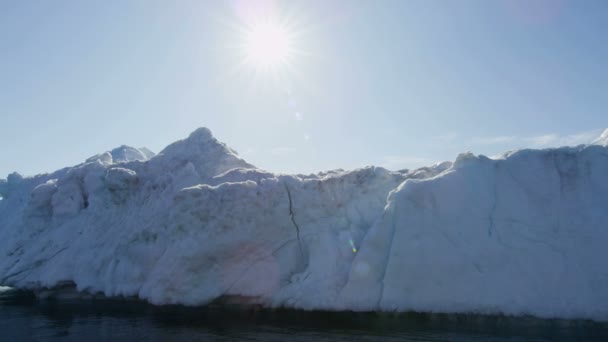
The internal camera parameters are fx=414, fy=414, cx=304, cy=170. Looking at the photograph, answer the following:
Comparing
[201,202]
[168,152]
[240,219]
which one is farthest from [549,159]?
[168,152]

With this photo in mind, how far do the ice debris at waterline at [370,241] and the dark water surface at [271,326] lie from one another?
1.80 feet

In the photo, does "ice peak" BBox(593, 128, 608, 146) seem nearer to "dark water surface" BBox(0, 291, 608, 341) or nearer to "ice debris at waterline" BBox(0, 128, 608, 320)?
"ice debris at waterline" BBox(0, 128, 608, 320)

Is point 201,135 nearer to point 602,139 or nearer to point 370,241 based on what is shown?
point 370,241

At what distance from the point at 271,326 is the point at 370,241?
521 cm

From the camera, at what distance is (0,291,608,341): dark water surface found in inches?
540

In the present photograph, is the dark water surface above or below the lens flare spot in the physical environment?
below

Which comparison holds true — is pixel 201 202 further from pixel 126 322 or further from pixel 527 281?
pixel 527 281

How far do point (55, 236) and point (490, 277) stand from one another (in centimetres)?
2500

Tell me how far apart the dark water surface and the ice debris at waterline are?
55 centimetres

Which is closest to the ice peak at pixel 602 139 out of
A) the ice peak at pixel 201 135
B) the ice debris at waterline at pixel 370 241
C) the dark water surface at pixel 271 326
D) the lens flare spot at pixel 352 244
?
the ice debris at waterline at pixel 370 241

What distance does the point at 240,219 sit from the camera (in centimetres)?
1933

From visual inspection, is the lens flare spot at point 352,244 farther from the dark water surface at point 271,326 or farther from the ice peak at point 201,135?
the ice peak at point 201,135

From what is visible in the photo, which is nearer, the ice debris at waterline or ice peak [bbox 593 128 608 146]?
the ice debris at waterline

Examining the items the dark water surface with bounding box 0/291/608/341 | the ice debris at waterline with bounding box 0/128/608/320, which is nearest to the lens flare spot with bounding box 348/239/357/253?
the ice debris at waterline with bounding box 0/128/608/320
